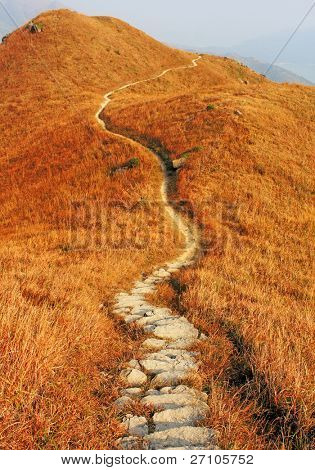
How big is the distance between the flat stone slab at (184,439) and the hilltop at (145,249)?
0.49 feet

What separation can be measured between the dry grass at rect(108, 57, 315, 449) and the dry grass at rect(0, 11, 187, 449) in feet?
5.36

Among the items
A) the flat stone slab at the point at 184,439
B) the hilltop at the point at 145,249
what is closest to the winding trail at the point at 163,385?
the flat stone slab at the point at 184,439

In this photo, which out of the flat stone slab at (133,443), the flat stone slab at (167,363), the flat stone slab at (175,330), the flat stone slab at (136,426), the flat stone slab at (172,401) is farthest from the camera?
the flat stone slab at (175,330)

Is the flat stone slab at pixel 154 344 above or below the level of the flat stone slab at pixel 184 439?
below

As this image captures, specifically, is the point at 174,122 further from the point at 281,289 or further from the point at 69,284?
the point at 69,284

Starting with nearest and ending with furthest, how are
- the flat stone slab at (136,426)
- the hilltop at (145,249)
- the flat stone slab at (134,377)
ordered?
the flat stone slab at (136,426), the hilltop at (145,249), the flat stone slab at (134,377)

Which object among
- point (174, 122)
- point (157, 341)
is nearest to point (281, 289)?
point (157, 341)

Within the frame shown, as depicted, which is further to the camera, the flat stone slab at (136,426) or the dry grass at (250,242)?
the dry grass at (250,242)

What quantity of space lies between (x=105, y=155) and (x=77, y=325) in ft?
76.5

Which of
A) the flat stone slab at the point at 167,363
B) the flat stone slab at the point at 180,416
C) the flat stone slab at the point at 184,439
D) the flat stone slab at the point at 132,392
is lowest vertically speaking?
the flat stone slab at the point at 167,363

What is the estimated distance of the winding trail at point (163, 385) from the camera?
3885 mm

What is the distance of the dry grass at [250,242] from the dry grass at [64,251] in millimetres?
1634

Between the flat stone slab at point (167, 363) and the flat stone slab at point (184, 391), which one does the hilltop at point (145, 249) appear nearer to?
the flat stone slab at point (184, 391)

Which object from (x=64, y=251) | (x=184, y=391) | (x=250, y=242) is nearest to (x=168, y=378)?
(x=184, y=391)
